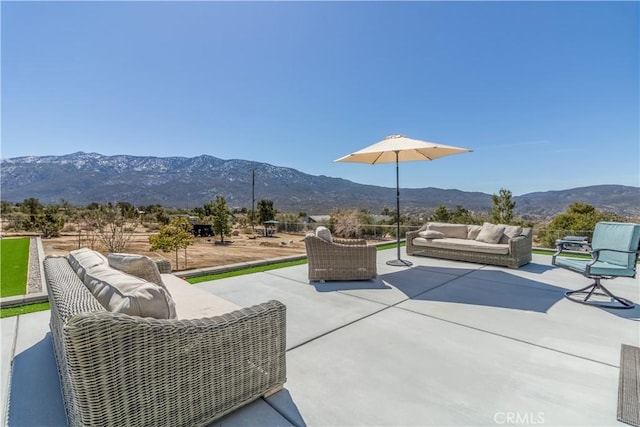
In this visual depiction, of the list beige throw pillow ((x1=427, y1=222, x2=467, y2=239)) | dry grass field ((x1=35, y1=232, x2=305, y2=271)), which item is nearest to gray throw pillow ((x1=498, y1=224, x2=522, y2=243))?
beige throw pillow ((x1=427, y1=222, x2=467, y2=239))

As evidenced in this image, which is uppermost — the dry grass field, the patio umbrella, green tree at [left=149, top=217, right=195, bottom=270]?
the patio umbrella

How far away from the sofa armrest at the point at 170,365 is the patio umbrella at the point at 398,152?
13.2 feet

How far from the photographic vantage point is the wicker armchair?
4484 mm

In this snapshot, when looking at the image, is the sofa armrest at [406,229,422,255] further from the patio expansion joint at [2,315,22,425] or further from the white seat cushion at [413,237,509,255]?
the patio expansion joint at [2,315,22,425]

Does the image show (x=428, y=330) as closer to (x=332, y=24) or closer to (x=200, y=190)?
(x=332, y=24)

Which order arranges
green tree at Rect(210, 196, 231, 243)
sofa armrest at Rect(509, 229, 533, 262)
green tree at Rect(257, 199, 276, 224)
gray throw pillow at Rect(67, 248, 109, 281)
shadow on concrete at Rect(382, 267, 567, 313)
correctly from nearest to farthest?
gray throw pillow at Rect(67, 248, 109, 281) → shadow on concrete at Rect(382, 267, 567, 313) → sofa armrest at Rect(509, 229, 533, 262) → green tree at Rect(210, 196, 231, 243) → green tree at Rect(257, 199, 276, 224)

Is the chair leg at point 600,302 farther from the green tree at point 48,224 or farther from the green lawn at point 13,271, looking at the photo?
the green tree at point 48,224

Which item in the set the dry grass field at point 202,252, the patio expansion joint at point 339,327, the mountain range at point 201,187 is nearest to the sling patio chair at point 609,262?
the patio expansion joint at point 339,327

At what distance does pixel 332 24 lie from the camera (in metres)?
7.38

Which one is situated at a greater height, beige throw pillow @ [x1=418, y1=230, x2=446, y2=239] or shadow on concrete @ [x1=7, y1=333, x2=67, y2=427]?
beige throw pillow @ [x1=418, y1=230, x2=446, y2=239]

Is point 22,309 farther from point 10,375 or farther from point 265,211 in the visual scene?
point 265,211

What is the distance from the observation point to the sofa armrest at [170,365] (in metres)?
1.12

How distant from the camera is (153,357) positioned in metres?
1.28

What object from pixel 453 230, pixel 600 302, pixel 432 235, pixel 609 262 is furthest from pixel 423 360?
pixel 453 230
